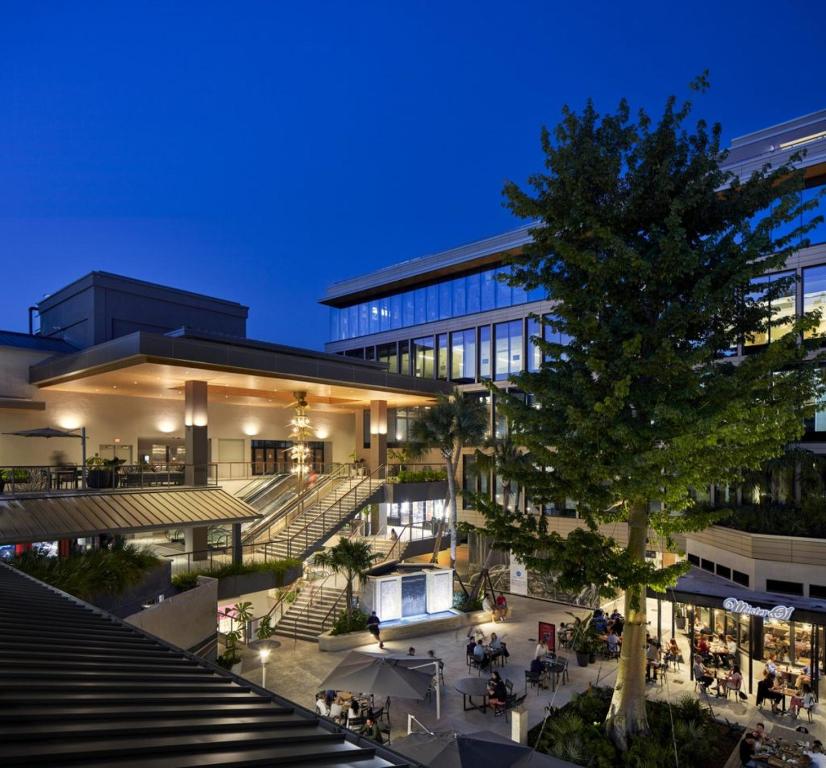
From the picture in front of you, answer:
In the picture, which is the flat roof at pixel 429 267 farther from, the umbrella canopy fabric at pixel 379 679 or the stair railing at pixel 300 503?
the umbrella canopy fabric at pixel 379 679

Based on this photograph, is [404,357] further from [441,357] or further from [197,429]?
[197,429]

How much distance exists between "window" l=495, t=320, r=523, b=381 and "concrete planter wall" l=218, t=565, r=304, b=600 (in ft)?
69.1

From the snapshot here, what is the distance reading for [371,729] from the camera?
13359mm

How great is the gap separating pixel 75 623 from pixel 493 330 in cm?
3482

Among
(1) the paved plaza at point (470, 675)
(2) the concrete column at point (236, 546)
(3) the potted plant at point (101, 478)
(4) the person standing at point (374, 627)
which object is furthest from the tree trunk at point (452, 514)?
(3) the potted plant at point (101, 478)

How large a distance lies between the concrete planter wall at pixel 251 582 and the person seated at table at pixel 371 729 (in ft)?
28.9

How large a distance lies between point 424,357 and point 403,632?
25079 mm

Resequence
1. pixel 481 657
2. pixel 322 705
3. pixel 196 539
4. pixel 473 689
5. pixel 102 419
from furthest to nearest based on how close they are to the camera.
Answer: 1. pixel 102 419
2. pixel 196 539
3. pixel 481 657
4. pixel 473 689
5. pixel 322 705

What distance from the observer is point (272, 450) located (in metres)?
38.2

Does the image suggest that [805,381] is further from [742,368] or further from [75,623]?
[75,623]

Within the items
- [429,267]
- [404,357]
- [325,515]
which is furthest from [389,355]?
[325,515]

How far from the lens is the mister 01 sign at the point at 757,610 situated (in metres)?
15.5

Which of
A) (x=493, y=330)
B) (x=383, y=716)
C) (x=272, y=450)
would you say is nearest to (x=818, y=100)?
(x=493, y=330)

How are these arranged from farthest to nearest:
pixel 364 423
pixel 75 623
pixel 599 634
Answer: pixel 364 423 → pixel 599 634 → pixel 75 623
